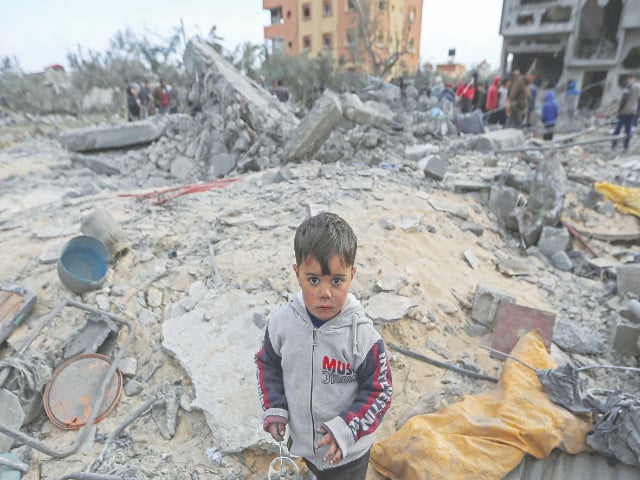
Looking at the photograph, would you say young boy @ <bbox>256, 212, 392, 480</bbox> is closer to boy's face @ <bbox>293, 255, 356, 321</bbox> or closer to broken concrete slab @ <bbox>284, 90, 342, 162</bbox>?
boy's face @ <bbox>293, 255, 356, 321</bbox>

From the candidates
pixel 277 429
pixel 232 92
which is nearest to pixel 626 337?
pixel 277 429

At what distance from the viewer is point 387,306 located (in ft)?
9.86

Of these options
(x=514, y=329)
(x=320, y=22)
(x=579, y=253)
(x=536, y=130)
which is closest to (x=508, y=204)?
(x=579, y=253)

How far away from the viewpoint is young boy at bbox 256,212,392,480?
1.32m

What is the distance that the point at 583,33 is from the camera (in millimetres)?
18062

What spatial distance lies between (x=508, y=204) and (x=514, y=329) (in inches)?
110

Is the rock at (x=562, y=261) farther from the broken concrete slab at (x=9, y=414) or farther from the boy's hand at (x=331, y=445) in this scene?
the broken concrete slab at (x=9, y=414)

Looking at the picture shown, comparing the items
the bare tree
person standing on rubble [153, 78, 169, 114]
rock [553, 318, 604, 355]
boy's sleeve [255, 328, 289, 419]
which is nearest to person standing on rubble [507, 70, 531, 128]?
rock [553, 318, 604, 355]

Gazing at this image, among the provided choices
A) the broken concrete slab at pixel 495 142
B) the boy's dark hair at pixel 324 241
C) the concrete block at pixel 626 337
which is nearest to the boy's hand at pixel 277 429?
the boy's dark hair at pixel 324 241

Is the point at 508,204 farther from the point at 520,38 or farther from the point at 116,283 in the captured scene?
the point at 520,38

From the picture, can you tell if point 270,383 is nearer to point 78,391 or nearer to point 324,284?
point 324,284

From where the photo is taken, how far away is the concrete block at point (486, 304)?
10.5 ft

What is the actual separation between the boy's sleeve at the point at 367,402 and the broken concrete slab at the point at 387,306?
4.73 feet

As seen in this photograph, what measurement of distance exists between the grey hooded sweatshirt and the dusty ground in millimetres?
903
